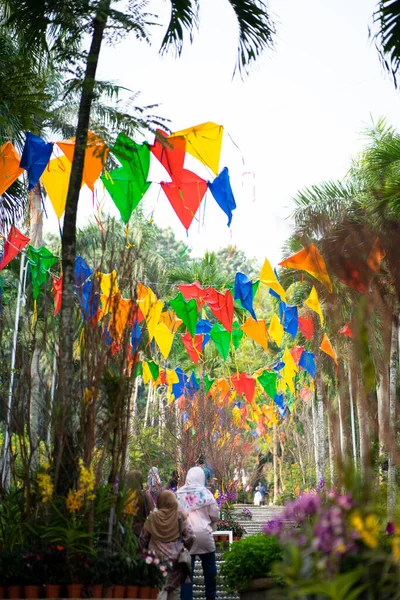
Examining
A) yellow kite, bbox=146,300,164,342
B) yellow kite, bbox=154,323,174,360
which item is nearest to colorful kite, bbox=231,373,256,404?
yellow kite, bbox=154,323,174,360

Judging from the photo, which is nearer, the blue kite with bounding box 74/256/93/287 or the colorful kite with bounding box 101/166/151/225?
the blue kite with bounding box 74/256/93/287

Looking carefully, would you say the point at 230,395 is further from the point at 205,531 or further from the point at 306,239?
the point at 306,239

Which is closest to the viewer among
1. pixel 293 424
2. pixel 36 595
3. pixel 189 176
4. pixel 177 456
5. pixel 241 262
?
pixel 36 595

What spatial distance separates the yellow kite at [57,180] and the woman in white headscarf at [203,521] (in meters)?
4.99

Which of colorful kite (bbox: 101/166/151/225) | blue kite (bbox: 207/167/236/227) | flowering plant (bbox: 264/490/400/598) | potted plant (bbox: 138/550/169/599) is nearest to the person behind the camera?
flowering plant (bbox: 264/490/400/598)

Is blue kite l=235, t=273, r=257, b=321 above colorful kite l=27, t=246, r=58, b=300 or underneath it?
underneath

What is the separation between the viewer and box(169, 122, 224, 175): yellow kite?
1268 cm

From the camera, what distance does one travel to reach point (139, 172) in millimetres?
12250

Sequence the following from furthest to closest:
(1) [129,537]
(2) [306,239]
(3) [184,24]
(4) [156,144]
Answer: (4) [156,144], (3) [184,24], (1) [129,537], (2) [306,239]

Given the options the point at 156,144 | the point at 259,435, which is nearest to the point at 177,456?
the point at 156,144

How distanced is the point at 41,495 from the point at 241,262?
3627 inches

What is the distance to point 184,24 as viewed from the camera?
A: 28.9ft

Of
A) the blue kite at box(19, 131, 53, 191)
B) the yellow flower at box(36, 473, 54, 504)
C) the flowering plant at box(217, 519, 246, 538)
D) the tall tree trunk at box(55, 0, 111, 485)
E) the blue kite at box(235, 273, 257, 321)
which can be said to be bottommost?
the flowering plant at box(217, 519, 246, 538)

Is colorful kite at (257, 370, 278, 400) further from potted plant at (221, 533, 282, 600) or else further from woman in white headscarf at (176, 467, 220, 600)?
potted plant at (221, 533, 282, 600)
